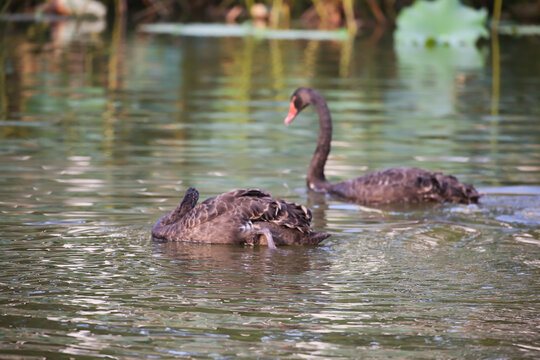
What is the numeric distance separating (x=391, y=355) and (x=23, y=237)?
3.46 m

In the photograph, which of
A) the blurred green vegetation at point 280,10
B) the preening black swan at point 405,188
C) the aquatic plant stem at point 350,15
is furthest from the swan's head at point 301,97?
the blurred green vegetation at point 280,10

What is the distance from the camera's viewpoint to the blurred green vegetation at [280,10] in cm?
3353

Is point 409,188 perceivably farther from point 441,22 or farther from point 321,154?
point 441,22

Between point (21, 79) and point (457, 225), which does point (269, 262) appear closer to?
point (457, 225)

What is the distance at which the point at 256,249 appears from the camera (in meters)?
7.72

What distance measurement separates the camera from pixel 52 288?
6.47 m

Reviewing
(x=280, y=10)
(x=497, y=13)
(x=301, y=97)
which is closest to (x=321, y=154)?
(x=301, y=97)

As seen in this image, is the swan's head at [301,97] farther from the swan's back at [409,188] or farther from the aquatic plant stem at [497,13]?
the aquatic plant stem at [497,13]

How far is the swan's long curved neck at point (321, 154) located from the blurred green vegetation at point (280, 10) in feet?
68.8

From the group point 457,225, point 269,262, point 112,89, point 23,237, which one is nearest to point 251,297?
point 269,262

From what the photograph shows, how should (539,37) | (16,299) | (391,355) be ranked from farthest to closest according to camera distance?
(539,37) → (16,299) → (391,355)

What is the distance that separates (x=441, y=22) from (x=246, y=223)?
59.7 feet

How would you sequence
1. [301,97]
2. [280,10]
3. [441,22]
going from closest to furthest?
[301,97], [441,22], [280,10]

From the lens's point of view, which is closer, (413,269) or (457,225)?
(413,269)
